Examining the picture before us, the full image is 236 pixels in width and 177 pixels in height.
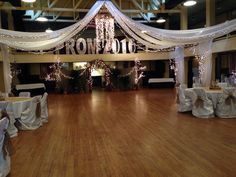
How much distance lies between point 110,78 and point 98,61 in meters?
1.57

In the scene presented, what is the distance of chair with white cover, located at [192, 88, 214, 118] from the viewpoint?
7.36 m

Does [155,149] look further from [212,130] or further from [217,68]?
[217,68]

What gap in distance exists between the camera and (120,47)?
17062 mm

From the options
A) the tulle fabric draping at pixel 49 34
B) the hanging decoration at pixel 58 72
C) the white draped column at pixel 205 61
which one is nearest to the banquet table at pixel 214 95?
the white draped column at pixel 205 61

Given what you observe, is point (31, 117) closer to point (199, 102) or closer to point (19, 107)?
point (19, 107)

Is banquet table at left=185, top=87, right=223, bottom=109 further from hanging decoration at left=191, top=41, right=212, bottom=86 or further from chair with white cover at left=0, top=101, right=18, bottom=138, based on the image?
chair with white cover at left=0, top=101, right=18, bottom=138

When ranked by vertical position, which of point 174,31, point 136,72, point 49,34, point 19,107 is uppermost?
point 174,31

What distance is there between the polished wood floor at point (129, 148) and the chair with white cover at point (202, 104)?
1.01ft

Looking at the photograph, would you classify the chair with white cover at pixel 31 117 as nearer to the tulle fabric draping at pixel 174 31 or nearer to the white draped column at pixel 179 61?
the tulle fabric draping at pixel 174 31

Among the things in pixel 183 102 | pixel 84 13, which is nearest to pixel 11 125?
pixel 183 102

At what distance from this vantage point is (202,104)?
7477mm

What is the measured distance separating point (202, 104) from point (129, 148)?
11.4 ft

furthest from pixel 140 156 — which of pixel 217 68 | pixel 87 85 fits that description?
pixel 87 85

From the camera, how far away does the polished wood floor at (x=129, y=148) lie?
3881 mm
